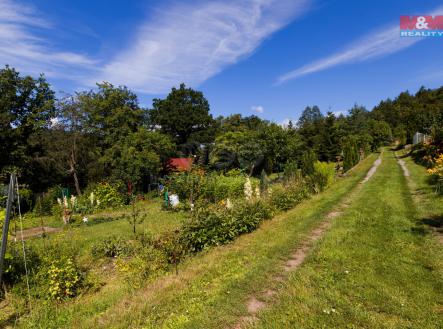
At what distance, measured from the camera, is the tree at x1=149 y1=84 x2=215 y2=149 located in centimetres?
3919

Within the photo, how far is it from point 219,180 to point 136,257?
8.90m

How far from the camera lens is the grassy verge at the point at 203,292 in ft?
12.5

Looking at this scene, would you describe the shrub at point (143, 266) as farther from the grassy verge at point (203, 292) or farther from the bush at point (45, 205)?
the bush at point (45, 205)

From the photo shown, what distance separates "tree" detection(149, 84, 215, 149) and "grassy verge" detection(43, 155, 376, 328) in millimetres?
33300

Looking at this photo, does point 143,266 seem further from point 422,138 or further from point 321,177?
point 422,138

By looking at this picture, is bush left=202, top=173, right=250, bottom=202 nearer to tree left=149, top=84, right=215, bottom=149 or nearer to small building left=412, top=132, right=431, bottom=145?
small building left=412, top=132, right=431, bottom=145

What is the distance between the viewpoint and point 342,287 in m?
4.34

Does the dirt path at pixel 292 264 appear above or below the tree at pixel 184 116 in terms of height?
below

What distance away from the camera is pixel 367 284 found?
4.35m

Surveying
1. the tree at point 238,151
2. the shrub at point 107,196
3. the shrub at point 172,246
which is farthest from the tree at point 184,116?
the shrub at point 172,246

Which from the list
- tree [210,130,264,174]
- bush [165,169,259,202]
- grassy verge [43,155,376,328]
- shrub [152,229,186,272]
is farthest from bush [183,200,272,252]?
tree [210,130,264,174]

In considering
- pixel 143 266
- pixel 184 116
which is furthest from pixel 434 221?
pixel 184 116

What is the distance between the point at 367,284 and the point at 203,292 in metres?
2.59

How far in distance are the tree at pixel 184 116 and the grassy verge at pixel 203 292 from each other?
33300mm
